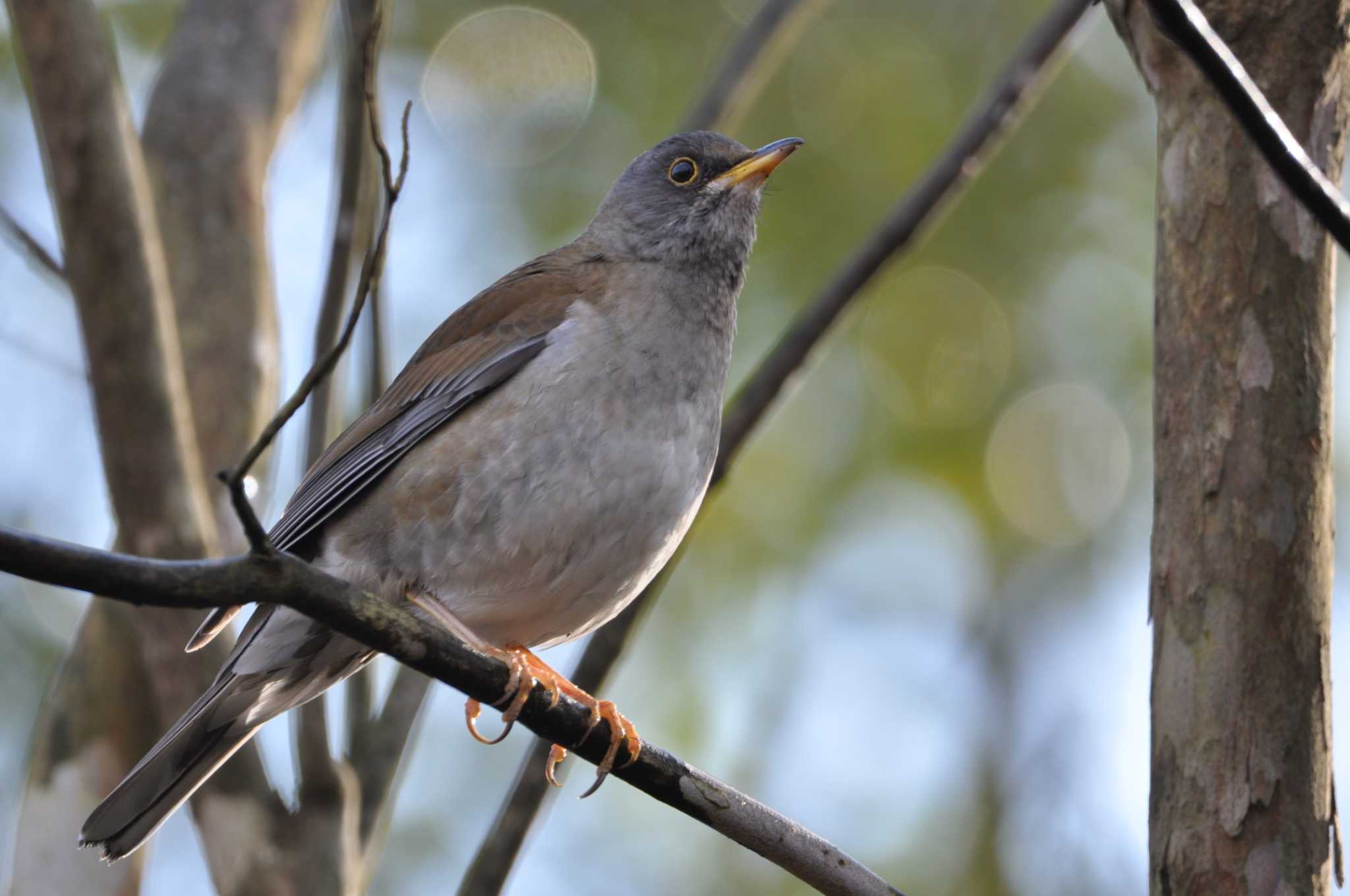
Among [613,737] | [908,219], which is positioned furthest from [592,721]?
[908,219]

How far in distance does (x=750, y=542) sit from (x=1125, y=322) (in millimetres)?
2898

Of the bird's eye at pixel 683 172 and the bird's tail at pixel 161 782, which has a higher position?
the bird's eye at pixel 683 172

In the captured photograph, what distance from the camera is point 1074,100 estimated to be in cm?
943

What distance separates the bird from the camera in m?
4.52

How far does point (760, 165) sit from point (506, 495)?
6.41 ft

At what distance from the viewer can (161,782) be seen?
184 inches

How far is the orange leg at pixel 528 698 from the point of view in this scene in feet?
12.1

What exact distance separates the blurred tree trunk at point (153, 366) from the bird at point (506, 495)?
44 centimetres

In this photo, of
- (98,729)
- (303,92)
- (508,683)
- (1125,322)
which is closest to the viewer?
(508,683)

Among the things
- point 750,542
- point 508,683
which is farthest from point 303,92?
point 508,683

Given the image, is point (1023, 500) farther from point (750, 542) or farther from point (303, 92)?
point (303, 92)

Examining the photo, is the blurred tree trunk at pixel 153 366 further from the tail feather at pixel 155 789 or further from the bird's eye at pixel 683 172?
the bird's eye at pixel 683 172

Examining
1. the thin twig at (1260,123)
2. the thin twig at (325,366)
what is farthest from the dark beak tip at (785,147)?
the thin twig at (1260,123)

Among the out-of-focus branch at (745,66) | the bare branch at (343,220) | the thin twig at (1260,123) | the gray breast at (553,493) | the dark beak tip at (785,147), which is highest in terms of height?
the out-of-focus branch at (745,66)
